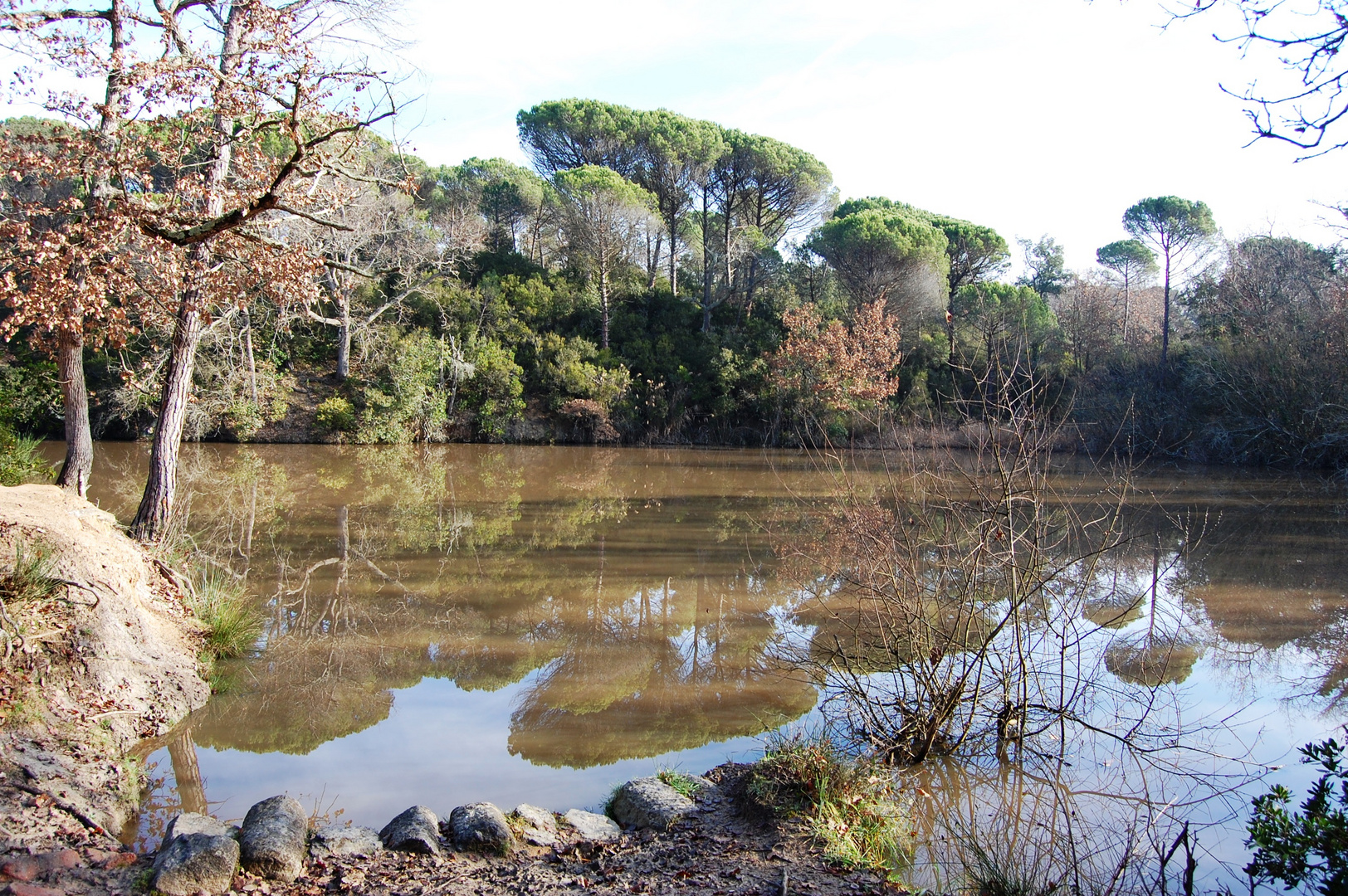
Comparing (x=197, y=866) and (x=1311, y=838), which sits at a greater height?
(x=1311, y=838)

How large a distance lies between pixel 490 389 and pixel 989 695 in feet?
71.7

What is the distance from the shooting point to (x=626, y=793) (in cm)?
429

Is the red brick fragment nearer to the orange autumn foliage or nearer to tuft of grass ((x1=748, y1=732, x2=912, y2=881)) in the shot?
tuft of grass ((x1=748, y1=732, x2=912, y2=881))

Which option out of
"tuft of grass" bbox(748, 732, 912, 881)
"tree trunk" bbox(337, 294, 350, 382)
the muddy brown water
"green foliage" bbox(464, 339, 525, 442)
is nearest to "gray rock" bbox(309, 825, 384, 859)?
the muddy brown water

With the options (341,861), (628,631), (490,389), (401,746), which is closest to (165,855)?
(341,861)

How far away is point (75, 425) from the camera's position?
7523 millimetres

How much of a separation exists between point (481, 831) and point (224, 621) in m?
3.65

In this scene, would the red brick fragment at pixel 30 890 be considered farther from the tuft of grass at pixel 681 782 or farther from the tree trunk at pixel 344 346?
the tree trunk at pixel 344 346

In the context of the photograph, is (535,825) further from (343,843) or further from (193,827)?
(193,827)

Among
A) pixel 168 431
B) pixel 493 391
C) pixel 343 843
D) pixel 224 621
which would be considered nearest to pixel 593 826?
pixel 343 843

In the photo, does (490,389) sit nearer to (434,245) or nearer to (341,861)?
(434,245)

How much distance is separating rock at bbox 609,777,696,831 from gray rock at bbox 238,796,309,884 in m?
1.51

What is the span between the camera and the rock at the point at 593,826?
3896mm

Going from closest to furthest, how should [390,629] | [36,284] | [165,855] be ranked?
[165,855], [36,284], [390,629]
